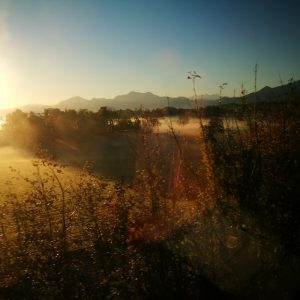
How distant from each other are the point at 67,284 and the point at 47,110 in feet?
119

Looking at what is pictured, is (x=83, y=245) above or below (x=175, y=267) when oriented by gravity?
below

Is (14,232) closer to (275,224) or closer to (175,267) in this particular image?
(175,267)

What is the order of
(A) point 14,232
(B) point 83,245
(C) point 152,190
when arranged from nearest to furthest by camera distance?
(C) point 152,190 → (B) point 83,245 → (A) point 14,232

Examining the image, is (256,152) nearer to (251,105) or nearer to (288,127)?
(288,127)

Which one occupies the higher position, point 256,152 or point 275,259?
point 256,152

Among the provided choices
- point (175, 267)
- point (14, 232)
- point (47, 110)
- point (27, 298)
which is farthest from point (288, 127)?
point (47, 110)

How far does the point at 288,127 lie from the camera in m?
5.04

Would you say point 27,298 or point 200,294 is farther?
point 27,298

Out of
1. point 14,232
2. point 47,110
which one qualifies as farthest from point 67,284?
point 47,110

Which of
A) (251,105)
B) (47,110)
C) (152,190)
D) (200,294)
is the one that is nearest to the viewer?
(200,294)

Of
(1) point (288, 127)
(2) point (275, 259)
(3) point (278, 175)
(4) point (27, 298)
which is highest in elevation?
(1) point (288, 127)

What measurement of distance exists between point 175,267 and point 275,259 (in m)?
1.11

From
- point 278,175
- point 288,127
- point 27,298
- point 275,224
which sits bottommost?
point 27,298

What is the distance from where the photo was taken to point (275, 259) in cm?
445
